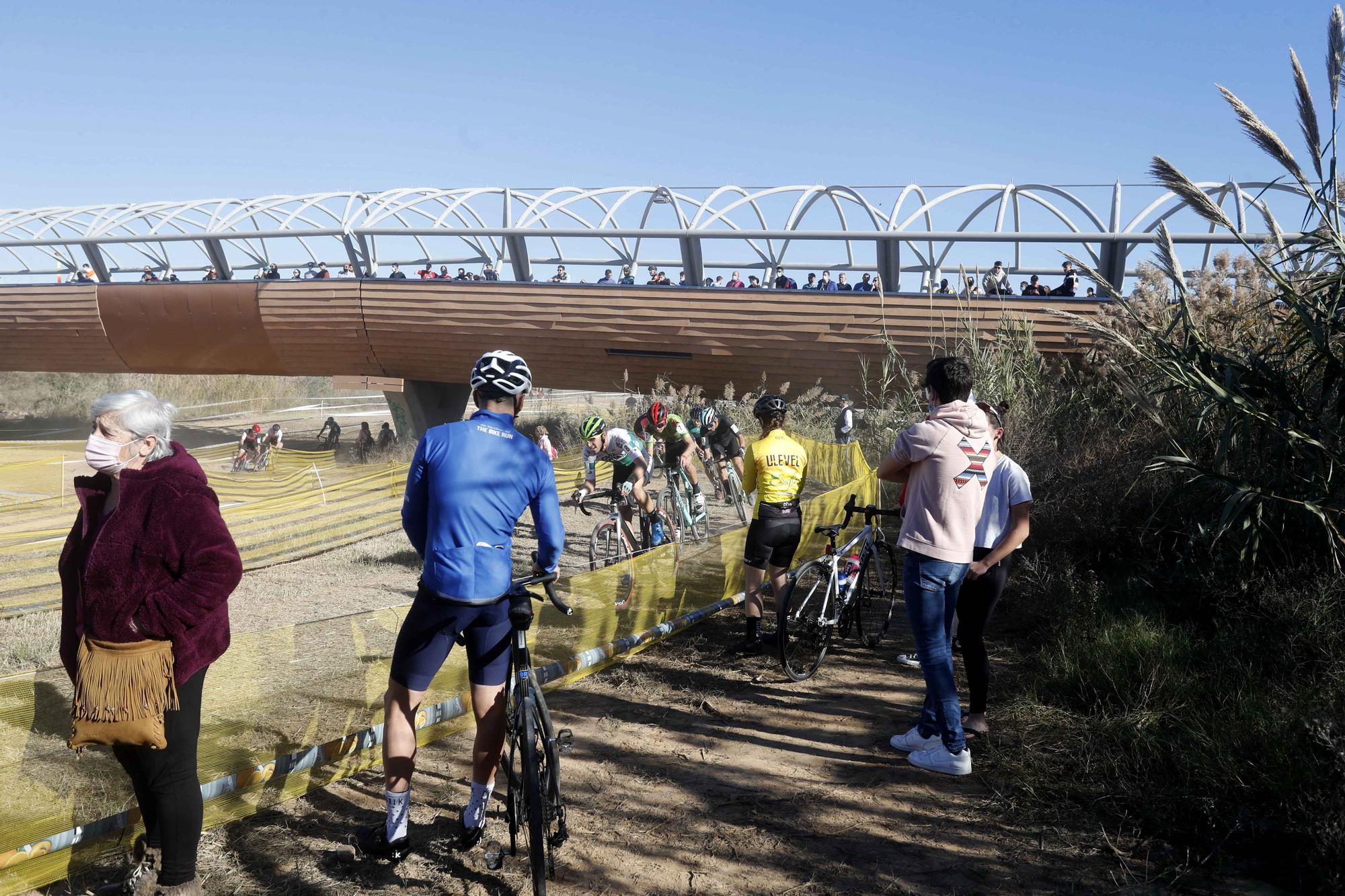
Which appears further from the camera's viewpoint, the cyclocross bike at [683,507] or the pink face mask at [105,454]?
the cyclocross bike at [683,507]

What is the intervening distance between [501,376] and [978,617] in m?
2.78

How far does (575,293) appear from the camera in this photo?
69.8ft

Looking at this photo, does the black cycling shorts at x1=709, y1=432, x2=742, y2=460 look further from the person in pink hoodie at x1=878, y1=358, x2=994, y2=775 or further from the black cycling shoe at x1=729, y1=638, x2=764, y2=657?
the person in pink hoodie at x1=878, y1=358, x2=994, y2=775

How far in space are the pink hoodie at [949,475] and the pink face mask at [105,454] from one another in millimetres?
3217

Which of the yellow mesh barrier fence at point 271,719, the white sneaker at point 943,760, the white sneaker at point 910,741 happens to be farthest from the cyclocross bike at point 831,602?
the white sneaker at point 943,760

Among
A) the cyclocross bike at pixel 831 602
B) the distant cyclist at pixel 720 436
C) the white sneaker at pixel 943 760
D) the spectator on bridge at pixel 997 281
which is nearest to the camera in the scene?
the white sneaker at pixel 943 760

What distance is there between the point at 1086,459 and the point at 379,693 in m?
6.31

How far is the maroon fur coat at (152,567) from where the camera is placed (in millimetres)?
2965

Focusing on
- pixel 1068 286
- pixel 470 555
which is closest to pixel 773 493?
pixel 470 555

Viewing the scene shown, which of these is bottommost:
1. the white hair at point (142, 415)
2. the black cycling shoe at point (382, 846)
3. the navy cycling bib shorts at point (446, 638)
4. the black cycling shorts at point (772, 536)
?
the black cycling shoe at point (382, 846)

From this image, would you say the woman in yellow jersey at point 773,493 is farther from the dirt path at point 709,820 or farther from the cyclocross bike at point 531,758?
the cyclocross bike at point 531,758

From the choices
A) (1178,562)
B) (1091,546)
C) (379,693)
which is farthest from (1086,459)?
(379,693)

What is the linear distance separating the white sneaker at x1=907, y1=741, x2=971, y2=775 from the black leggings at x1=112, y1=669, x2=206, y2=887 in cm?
322

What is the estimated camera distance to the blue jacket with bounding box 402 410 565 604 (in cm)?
346
